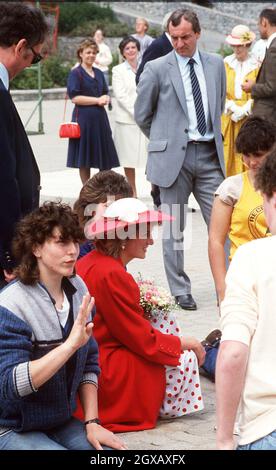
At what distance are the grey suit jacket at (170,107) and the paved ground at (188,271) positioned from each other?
3.49 ft

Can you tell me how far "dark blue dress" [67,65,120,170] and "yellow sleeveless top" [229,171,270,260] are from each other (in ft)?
22.2

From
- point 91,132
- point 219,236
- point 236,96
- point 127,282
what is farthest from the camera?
Answer: point 91,132

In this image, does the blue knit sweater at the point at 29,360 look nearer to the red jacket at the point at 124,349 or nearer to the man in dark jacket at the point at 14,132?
the man in dark jacket at the point at 14,132

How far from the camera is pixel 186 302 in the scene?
7.60 meters

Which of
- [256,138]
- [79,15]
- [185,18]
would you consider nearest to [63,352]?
[256,138]

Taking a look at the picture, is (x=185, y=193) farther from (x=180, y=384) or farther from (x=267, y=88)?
(x=180, y=384)

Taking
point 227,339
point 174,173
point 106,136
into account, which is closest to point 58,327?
point 227,339

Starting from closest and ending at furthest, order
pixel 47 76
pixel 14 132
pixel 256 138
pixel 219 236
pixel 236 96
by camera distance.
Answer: pixel 14 132, pixel 256 138, pixel 219 236, pixel 236 96, pixel 47 76

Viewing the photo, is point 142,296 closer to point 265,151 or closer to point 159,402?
point 159,402

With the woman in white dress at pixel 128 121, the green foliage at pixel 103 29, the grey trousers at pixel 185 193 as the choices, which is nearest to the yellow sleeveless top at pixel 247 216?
the grey trousers at pixel 185 193

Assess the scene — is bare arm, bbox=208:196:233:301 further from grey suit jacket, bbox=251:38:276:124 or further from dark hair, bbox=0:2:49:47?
grey suit jacket, bbox=251:38:276:124

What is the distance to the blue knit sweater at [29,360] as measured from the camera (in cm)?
390

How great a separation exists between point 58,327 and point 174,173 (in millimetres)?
3559

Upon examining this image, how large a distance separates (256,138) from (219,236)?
626 mm
